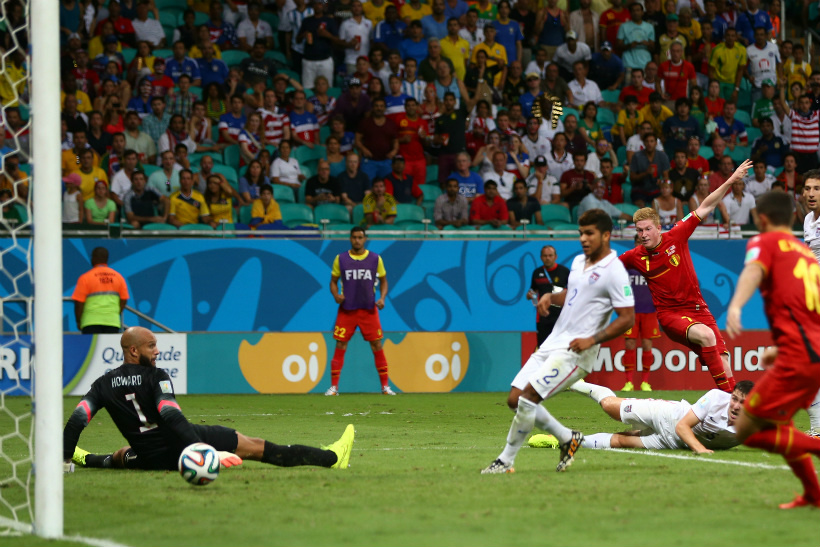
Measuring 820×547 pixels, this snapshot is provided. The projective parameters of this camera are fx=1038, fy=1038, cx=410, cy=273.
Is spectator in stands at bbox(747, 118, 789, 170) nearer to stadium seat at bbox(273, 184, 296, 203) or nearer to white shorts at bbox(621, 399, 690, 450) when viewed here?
stadium seat at bbox(273, 184, 296, 203)

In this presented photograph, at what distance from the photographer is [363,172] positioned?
18.2m

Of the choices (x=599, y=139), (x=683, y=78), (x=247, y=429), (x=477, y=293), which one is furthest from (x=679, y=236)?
(x=683, y=78)

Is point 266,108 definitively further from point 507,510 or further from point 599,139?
point 507,510

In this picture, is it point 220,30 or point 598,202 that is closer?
point 598,202

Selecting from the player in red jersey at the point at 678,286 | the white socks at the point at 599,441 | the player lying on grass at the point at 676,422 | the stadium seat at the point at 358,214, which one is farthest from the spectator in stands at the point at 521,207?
the white socks at the point at 599,441

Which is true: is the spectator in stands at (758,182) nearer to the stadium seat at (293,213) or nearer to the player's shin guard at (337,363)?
the stadium seat at (293,213)

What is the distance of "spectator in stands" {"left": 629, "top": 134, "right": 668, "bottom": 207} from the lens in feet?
62.6

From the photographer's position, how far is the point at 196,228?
17.0 metres

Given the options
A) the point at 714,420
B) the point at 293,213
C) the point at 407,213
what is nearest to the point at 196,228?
the point at 293,213

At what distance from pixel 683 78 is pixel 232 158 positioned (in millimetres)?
9403

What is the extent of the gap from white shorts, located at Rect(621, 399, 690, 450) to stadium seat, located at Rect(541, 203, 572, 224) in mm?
Result: 9918

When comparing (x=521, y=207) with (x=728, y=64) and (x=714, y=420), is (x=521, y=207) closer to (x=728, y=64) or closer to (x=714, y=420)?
(x=728, y=64)

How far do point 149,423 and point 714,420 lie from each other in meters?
4.40

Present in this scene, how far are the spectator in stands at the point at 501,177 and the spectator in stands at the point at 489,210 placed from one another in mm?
566
